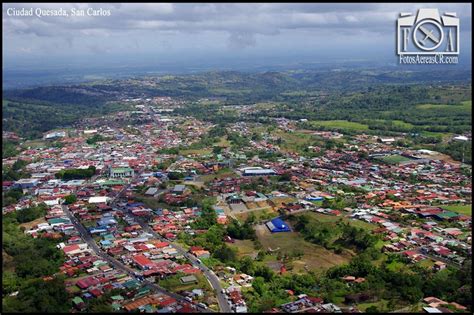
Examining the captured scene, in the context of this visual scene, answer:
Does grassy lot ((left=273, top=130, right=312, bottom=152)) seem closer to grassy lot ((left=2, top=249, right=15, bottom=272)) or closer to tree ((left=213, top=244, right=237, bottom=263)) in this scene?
tree ((left=213, top=244, right=237, bottom=263))

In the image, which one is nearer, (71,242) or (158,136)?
(71,242)

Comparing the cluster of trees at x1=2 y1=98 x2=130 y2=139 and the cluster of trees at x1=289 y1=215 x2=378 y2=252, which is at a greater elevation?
the cluster of trees at x1=2 y1=98 x2=130 y2=139

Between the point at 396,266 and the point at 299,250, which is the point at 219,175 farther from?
the point at 396,266

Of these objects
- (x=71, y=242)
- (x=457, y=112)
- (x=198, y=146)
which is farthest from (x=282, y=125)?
(x=71, y=242)

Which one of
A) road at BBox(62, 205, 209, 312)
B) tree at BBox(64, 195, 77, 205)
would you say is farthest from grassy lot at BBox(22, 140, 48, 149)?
road at BBox(62, 205, 209, 312)

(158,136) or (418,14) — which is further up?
(418,14)

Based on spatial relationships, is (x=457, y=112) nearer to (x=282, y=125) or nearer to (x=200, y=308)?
(x=282, y=125)

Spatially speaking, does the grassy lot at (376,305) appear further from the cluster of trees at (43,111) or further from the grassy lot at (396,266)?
the cluster of trees at (43,111)
